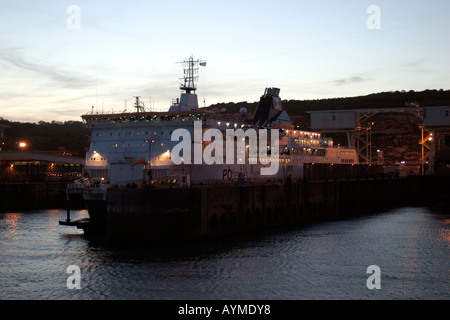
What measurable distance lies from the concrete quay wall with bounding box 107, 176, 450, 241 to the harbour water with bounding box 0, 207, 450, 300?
1513mm

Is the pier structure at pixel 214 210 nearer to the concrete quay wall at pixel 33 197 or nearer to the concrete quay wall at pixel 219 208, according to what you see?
the concrete quay wall at pixel 219 208

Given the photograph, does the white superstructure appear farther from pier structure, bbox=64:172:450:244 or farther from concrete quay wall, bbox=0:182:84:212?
concrete quay wall, bbox=0:182:84:212

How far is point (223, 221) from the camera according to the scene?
49500 mm

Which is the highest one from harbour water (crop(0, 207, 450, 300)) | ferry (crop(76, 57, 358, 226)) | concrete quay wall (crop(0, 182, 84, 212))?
ferry (crop(76, 57, 358, 226))

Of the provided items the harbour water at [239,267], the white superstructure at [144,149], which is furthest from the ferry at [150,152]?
the harbour water at [239,267]

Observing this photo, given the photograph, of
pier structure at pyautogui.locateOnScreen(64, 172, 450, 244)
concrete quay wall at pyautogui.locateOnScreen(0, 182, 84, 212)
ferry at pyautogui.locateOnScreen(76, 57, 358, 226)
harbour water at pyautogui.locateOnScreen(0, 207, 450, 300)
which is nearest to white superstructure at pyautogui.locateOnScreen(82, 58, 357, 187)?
ferry at pyautogui.locateOnScreen(76, 57, 358, 226)

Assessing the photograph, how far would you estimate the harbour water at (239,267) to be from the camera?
32875 mm

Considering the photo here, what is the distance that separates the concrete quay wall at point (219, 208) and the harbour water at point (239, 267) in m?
1.51

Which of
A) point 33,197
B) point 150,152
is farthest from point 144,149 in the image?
point 33,197

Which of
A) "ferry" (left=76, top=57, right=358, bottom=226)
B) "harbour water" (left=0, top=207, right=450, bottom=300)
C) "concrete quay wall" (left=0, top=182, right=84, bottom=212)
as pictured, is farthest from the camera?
"concrete quay wall" (left=0, top=182, right=84, bottom=212)

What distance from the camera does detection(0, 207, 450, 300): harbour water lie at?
108 feet

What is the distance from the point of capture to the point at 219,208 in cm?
4878
